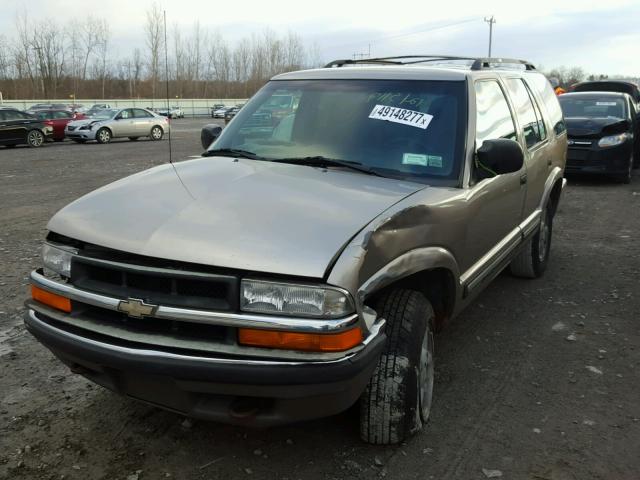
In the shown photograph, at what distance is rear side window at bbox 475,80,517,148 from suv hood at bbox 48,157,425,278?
2.71 feet

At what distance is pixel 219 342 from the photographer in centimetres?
230

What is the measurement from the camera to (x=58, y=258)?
2.69 meters

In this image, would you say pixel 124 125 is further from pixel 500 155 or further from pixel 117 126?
pixel 500 155

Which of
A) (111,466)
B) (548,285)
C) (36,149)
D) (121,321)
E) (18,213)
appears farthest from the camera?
(36,149)

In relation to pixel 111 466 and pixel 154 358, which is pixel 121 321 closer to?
pixel 154 358

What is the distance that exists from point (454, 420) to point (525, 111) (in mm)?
2748

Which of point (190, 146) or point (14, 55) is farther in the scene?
point (14, 55)

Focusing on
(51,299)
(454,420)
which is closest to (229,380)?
(51,299)

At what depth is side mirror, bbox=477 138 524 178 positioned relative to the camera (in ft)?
10.8

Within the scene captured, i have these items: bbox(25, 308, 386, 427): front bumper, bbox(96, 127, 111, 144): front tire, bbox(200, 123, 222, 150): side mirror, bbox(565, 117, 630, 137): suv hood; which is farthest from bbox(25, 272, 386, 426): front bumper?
Result: bbox(96, 127, 111, 144): front tire

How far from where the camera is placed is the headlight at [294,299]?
7.34 feet

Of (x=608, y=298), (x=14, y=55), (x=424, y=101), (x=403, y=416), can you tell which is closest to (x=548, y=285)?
(x=608, y=298)

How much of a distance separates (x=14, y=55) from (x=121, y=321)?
296 ft

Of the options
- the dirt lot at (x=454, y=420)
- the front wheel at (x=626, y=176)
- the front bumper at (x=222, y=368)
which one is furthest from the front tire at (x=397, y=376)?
the front wheel at (x=626, y=176)
